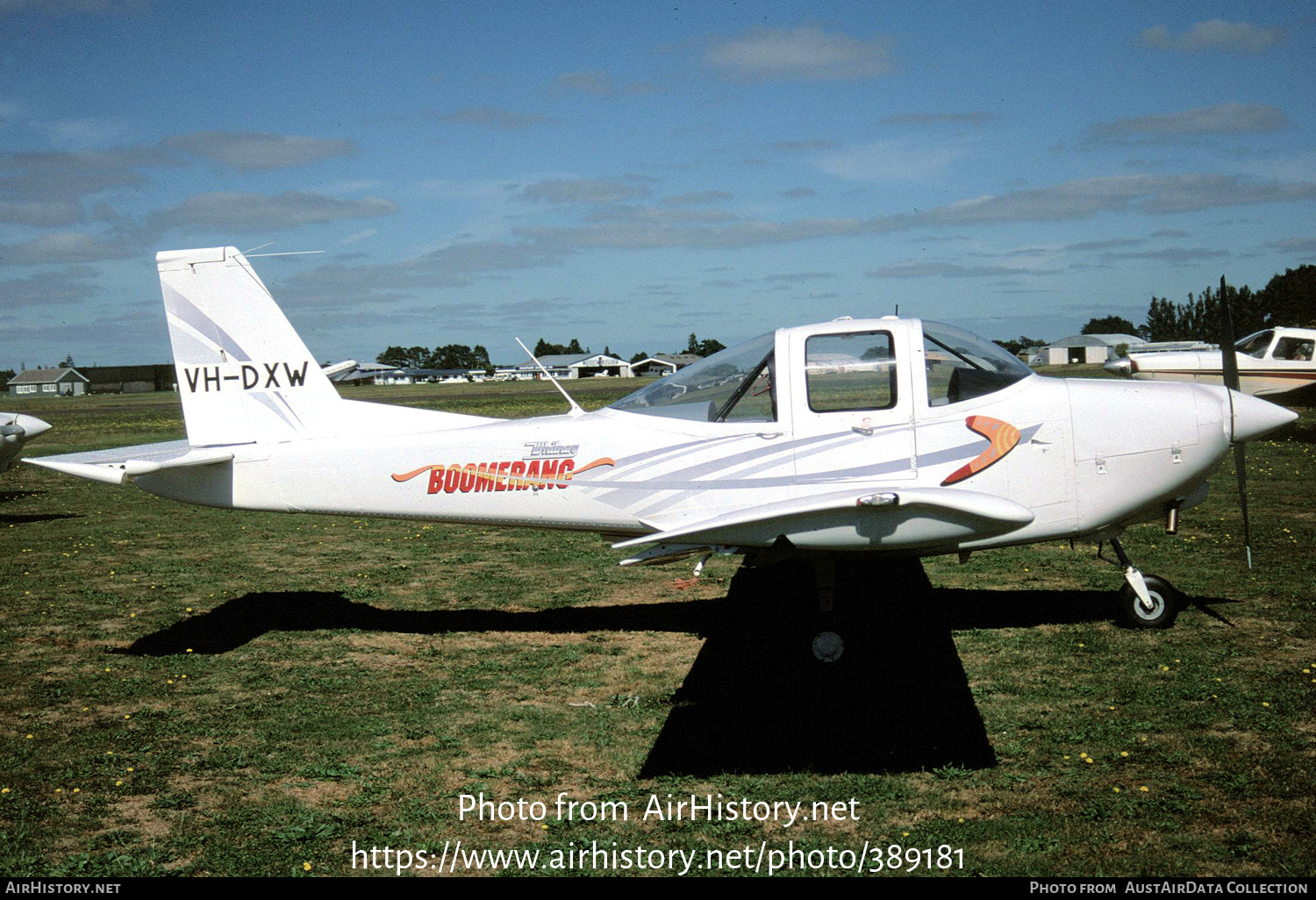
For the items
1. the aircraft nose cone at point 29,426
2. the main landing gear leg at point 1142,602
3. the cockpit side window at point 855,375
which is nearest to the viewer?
the cockpit side window at point 855,375

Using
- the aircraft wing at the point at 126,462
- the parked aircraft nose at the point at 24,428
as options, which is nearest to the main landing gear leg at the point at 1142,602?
the aircraft wing at the point at 126,462

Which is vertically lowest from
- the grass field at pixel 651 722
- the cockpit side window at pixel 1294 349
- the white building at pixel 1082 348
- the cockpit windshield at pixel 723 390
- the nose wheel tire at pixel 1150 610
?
the grass field at pixel 651 722

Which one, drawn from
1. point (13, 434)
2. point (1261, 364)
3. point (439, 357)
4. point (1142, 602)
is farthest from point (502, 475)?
point (439, 357)

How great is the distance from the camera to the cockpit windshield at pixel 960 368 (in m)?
6.58

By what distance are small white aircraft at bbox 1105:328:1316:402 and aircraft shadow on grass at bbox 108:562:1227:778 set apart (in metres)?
13.4

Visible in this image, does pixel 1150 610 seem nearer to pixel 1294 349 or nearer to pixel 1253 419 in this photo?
pixel 1253 419

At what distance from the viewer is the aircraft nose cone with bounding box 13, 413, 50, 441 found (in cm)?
1588

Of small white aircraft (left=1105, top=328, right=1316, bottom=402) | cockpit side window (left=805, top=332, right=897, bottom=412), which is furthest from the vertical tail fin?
small white aircraft (left=1105, top=328, right=1316, bottom=402)

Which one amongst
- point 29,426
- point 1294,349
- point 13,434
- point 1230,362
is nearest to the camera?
point 1230,362

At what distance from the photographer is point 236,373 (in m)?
7.75

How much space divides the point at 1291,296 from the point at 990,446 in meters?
85.9

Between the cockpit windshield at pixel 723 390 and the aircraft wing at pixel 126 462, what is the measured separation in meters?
3.43

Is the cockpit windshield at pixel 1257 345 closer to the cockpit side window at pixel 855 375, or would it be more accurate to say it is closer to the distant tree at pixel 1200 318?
the cockpit side window at pixel 855 375
